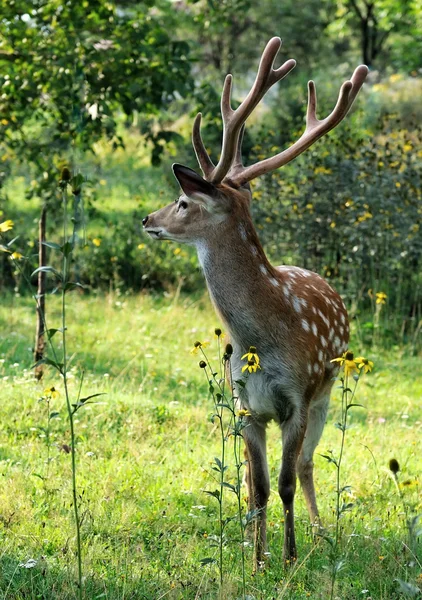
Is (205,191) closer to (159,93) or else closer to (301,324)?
(301,324)

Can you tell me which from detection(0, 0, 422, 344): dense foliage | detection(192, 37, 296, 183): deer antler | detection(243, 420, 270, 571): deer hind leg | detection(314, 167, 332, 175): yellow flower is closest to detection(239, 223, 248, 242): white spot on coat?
detection(192, 37, 296, 183): deer antler

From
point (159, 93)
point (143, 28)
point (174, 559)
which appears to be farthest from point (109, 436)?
point (143, 28)

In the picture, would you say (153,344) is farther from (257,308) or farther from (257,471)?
(257,308)

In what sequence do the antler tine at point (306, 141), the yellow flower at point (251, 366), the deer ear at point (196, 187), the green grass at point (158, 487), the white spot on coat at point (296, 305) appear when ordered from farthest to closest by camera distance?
the antler tine at point (306, 141) < the white spot on coat at point (296, 305) < the deer ear at point (196, 187) < the green grass at point (158, 487) < the yellow flower at point (251, 366)

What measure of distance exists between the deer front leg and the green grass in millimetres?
131

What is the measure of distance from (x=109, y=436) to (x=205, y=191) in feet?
7.89

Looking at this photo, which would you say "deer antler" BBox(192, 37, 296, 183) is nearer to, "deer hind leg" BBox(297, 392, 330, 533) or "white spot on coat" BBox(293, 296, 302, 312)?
"white spot on coat" BBox(293, 296, 302, 312)

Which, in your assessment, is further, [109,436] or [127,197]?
[127,197]

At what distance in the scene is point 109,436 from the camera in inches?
260

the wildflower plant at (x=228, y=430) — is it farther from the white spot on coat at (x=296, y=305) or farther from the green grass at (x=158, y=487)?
the white spot on coat at (x=296, y=305)

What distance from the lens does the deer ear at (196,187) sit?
473 cm

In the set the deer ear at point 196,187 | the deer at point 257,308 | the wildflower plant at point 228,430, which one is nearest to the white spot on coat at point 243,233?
the deer at point 257,308

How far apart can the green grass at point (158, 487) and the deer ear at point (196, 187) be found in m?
1.43

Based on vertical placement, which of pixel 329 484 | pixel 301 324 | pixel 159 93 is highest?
pixel 159 93
